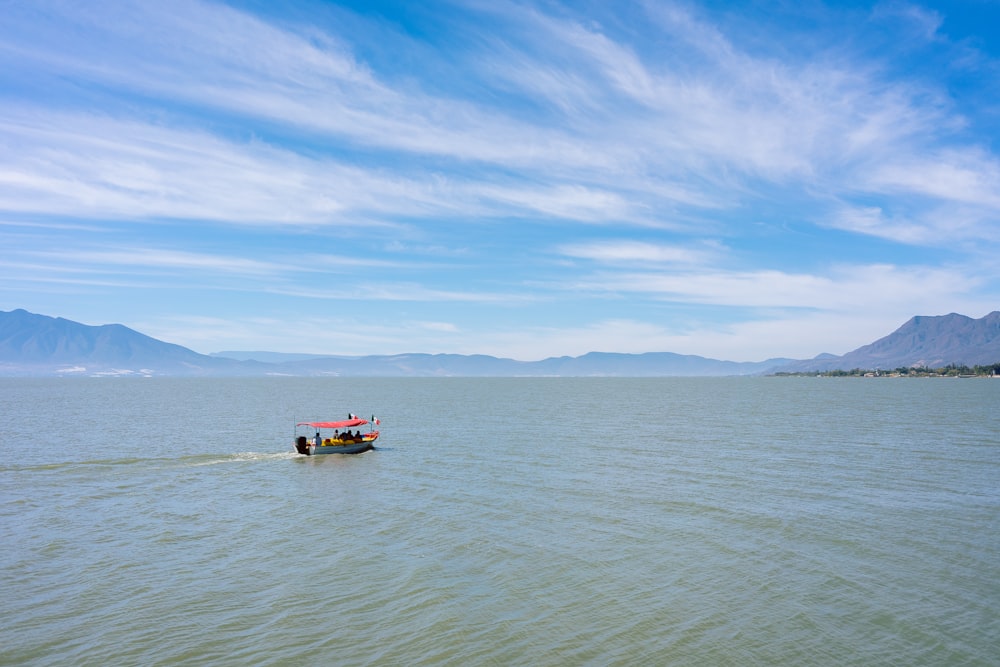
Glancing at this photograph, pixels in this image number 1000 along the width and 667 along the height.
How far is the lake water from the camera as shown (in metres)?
17.3

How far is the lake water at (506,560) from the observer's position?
17266 mm

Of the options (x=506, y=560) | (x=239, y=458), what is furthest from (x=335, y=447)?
(x=506, y=560)

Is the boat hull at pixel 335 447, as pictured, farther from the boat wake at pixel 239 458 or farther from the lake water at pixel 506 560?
the lake water at pixel 506 560

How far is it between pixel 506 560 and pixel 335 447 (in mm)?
37241

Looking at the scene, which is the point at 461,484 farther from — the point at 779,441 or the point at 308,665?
the point at 779,441

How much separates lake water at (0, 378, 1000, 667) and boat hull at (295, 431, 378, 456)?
5.24 meters

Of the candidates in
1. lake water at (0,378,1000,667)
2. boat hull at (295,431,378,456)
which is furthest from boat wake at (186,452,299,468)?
boat hull at (295,431,378,456)

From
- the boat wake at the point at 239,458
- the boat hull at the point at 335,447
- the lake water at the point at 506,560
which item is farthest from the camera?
the boat hull at the point at 335,447

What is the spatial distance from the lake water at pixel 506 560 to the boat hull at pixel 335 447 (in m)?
5.24

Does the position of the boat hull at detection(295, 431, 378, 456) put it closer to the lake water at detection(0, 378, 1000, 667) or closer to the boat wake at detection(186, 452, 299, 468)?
the boat wake at detection(186, 452, 299, 468)

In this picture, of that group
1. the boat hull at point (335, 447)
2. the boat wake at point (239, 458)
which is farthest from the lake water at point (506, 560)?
the boat hull at point (335, 447)

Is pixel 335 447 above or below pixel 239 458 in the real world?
above

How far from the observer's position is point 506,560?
24.1m

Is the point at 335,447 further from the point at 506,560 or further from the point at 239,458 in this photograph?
the point at 506,560
